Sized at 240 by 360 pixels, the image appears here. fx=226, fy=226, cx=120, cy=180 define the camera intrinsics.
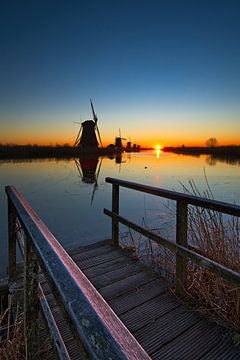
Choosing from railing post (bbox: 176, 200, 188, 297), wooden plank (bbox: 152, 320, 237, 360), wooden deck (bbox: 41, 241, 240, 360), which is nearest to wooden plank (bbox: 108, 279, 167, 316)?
wooden deck (bbox: 41, 241, 240, 360)

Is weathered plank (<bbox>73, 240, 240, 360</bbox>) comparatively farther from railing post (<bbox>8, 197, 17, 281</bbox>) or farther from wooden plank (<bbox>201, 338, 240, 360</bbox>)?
railing post (<bbox>8, 197, 17, 281</bbox>)

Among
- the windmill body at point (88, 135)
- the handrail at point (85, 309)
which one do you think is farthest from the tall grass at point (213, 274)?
the windmill body at point (88, 135)

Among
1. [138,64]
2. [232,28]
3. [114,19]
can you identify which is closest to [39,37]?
[114,19]

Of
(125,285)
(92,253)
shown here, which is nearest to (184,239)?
(125,285)

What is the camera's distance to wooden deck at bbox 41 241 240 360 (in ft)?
5.78

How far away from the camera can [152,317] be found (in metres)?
2.12

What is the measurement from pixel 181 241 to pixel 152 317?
30.1 inches

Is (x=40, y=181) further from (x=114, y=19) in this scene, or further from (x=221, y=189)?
(x=221, y=189)

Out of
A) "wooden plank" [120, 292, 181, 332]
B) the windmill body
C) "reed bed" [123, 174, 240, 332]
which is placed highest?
the windmill body

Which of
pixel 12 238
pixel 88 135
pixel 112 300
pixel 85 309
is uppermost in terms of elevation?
pixel 88 135

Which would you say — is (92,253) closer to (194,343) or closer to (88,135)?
(194,343)

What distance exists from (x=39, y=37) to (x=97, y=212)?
9.98 meters

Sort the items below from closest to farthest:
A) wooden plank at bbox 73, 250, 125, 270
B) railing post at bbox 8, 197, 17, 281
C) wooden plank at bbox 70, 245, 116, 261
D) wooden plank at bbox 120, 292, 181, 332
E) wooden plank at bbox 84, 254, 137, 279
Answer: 1. wooden plank at bbox 120, 292, 181, 332
2. railing post at bbox 8, 197, 17, 281
3. wooden plank at bbox 84, 254, 137, 279
4. wooden plank at bbox 73, 250, 125, 270
5. wooden plank at bbox 70, 245, 116, 261

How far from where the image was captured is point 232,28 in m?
9.97
